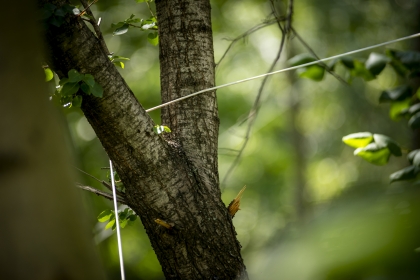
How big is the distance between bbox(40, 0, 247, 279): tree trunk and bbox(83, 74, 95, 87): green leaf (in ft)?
0.21

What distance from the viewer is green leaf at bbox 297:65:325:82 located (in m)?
0.90

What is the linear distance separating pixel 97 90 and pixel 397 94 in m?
0.70

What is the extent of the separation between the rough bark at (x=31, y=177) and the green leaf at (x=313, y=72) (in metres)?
0.62

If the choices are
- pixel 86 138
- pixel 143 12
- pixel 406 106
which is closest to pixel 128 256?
pixel 86 138

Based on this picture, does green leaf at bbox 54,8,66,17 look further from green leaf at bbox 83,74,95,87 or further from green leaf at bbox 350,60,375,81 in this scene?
green leaf at bbox 350,60,375,81

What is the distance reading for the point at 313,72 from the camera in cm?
92

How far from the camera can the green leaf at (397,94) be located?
827 mm

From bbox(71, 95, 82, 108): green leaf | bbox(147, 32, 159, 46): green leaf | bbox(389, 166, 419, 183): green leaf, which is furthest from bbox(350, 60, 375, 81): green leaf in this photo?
bbox(147, 32, 159, 46): green leaf

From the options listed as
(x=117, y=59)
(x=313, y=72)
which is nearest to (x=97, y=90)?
(x=117, y=59)

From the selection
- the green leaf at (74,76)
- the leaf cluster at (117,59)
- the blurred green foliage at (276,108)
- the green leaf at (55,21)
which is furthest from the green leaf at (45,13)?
the blurred green foliage at (276,108)

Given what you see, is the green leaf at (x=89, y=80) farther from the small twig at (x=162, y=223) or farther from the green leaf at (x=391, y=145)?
the green leaf at (x=391, y=145)

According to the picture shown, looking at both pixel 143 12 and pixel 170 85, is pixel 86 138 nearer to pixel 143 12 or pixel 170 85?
pixel 143 12

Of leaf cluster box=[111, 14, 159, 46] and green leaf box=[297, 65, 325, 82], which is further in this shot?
leaf cluster box=[111, 14, 159, 46]

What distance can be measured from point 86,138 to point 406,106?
9382 mm
